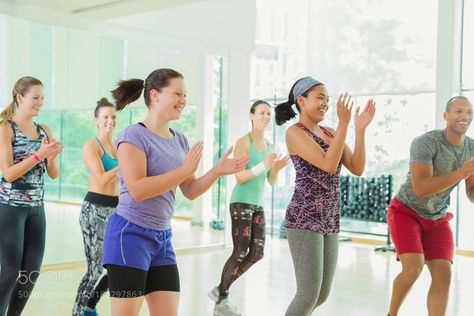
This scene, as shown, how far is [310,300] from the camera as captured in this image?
3.08m

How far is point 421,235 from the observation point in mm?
3875

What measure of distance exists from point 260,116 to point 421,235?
168 cm

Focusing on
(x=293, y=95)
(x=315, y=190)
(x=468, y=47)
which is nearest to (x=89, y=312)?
(x=315, y=190)

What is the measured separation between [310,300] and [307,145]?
0.71 meters

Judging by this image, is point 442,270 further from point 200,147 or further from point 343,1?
point 343,1

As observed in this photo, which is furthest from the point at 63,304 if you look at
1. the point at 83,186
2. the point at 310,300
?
the point at 310,300

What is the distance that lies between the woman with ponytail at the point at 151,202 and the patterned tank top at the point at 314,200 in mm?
519

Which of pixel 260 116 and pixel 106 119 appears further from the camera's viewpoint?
pixel 260 116

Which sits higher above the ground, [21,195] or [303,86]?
[303,86]

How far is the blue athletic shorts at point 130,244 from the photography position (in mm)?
2635

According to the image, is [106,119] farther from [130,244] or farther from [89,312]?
[130,244]

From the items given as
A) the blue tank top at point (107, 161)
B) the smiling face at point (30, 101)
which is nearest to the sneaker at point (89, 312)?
the blue tank top at point (107, 161)

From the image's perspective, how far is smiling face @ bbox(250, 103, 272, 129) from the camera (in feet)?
16.7

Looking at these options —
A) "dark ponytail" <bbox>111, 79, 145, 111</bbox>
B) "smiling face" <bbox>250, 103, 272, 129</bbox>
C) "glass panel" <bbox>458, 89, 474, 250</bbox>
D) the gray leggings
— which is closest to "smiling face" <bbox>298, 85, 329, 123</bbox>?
the gray leggings
